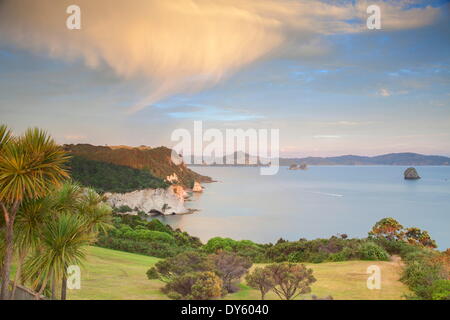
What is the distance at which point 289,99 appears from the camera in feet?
31.8

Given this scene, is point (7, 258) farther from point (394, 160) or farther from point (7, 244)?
point (394, 160)

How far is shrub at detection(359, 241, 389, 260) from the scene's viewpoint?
6.44m

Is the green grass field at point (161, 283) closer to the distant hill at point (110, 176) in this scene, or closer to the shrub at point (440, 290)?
the shrub at point (440, 290)

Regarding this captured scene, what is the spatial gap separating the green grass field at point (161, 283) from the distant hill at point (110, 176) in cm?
1073

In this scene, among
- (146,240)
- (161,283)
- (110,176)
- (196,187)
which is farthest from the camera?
(196,187)

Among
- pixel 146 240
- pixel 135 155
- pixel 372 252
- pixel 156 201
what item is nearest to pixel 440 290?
pixel 372 252

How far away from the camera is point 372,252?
6.50m

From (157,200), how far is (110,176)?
12.0 ft

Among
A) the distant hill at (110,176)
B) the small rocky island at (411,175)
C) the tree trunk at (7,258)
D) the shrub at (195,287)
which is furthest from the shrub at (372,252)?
the small rocky island at (411,175)

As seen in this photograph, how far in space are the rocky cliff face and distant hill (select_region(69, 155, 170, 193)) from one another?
15.0 inches

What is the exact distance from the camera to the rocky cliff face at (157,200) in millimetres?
19709
